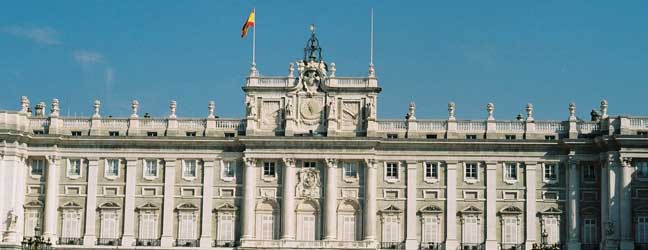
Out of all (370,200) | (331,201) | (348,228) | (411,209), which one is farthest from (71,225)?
(411,209)

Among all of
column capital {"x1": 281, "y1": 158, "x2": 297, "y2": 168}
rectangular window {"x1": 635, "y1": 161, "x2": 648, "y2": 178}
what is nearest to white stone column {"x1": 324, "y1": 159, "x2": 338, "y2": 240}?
column capital {"x1": 281, "y1": 158, "x2": 297, "y2": 168}

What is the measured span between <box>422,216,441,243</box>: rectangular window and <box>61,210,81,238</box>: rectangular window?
25.1 m

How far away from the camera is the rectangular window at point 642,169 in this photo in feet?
292

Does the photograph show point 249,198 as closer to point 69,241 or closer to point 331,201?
point 331,201

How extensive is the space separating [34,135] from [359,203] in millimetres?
24215

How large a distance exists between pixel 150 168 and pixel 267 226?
9716mm

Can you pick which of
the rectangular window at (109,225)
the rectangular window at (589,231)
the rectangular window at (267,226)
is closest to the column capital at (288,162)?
the rectangular window at (267,226)

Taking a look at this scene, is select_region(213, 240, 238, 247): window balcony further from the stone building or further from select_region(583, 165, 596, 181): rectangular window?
select_region(583, 165, 596, 181): rectangular window

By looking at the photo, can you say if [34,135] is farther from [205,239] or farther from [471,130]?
[471,130]

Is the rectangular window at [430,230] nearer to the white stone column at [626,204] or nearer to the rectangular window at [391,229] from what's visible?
the rectangular window at [391,229]

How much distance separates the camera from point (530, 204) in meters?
90.9

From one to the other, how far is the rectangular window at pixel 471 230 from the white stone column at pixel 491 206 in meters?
0.81

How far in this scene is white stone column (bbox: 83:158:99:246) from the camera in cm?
9212

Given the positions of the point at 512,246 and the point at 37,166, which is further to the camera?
the point at 37,166
